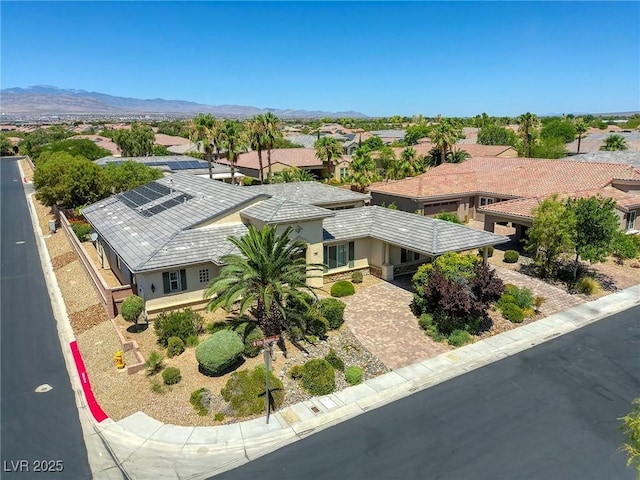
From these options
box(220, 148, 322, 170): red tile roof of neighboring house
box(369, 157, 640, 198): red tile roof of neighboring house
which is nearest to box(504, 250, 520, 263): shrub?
box(369, 157, 640, 198): red tile roof of neighboring house

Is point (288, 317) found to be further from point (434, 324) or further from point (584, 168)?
point (584, 168)

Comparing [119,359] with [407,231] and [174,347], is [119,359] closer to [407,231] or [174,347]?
[174,347]

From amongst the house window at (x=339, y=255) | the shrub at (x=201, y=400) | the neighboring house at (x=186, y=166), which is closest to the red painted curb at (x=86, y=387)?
the shrub at (x=201, y=400)

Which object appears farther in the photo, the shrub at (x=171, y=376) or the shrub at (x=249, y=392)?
the shrub at (x=171, y=376)

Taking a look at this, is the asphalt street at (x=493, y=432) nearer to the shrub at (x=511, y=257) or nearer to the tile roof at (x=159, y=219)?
the shrub at (x=511, y=257)

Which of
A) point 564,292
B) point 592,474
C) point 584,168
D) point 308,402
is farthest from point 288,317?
point 584,168

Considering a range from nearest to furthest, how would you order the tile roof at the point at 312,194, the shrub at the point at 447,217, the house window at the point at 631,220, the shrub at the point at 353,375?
the shrub at the point at 353,375 < the tile roof at the point at 312,194 < the house window at the point at 631,220 < the shrub at the point at 447,217

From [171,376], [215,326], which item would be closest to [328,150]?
[215,326]

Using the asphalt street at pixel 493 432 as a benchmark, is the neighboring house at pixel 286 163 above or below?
above
